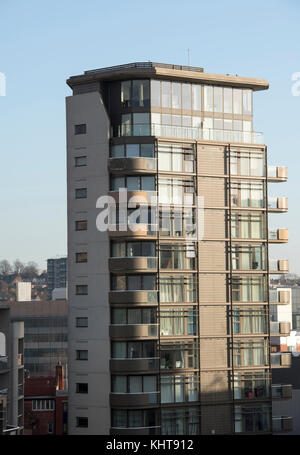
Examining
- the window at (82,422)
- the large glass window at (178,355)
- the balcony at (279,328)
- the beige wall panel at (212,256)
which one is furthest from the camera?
the balcony at (279,328)

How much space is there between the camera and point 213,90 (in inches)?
3287

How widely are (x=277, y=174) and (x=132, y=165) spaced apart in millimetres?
14683

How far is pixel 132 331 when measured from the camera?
77.1 m

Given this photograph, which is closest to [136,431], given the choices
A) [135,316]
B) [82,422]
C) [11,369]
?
[82,422]

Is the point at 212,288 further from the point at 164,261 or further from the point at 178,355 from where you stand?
the point at 178,355

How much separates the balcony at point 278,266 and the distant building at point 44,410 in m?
46.5

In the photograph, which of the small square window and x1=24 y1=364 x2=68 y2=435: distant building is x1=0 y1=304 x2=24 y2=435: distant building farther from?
x1=24 y1=364 x2=68 y2=435: distant building

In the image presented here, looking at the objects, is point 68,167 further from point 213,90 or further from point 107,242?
point 213,90

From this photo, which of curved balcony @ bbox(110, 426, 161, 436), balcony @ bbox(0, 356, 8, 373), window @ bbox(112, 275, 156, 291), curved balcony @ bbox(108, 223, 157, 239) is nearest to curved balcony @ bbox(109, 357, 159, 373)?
curved balcony @ bbox(110, 426, 161, 436)

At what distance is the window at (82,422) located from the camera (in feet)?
257

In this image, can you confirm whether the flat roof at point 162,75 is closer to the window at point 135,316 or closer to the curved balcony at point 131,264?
the curved balcony at point 131,264

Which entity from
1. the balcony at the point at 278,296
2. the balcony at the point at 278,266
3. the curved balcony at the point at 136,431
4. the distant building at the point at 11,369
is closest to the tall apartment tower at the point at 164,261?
the curved balcony at the point at 136,431

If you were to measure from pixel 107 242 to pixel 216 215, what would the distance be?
33.2 ft

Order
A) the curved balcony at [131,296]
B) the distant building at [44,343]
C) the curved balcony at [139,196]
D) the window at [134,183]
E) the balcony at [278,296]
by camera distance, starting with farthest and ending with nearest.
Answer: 1. the distant building at [44,343]
2. the balcony at [278,296]
3. the window at [134,183]
4. the curved balcony at [139,196]
5. the curved balcony at [131,296]
